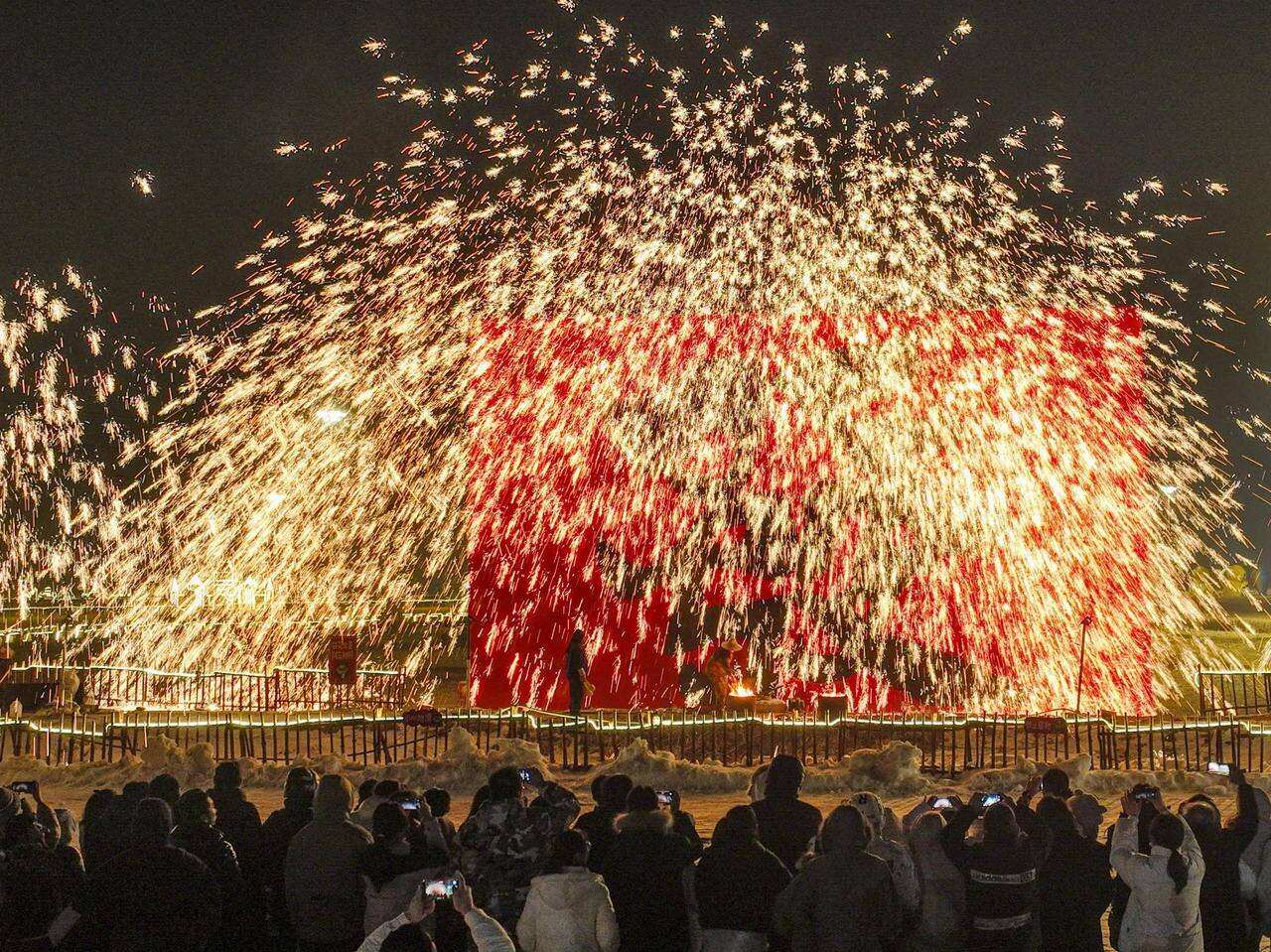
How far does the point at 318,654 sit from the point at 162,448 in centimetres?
1891

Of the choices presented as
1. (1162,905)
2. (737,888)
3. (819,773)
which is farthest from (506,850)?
(819,773)

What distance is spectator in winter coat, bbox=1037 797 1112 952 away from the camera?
288 inches

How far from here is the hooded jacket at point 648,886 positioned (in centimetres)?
668

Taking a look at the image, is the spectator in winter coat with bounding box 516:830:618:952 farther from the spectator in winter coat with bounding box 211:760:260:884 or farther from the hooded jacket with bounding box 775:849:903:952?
the spectator in winter coat with bounding box 211:760:260:884

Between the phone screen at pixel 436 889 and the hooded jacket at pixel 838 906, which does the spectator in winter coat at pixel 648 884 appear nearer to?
the hooded jacket at pixel 838 906

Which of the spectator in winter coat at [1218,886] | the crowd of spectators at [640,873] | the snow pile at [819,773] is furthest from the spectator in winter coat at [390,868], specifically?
the snow pile at [819,773]

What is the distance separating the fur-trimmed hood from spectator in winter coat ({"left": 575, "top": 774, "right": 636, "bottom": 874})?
17.6 inches

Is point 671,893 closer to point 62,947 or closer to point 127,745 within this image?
point 62,947

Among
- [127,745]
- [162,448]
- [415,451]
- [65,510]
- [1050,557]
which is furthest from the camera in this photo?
[65,510]

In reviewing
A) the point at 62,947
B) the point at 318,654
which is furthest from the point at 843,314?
the point at 62,947

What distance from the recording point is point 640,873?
6727 millimetres

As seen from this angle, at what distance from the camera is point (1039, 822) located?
288 inches

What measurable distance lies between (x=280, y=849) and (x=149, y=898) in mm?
1828

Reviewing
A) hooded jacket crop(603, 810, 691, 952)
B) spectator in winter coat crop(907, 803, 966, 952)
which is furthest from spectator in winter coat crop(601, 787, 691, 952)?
spectator in winter coat crop(907, 803, 966, 952)
